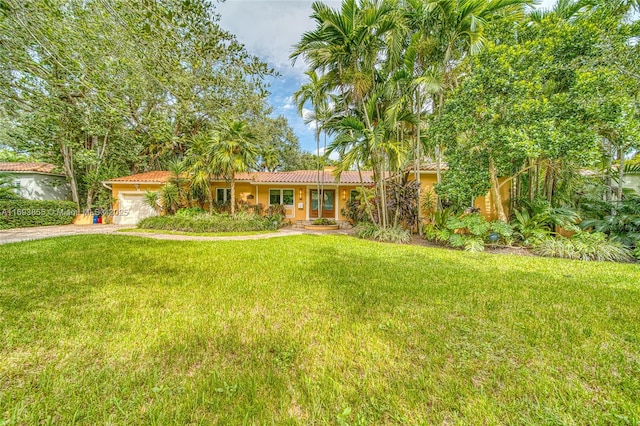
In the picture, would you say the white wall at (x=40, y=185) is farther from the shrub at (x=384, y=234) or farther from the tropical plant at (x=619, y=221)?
the tropical plant at (x=619, y=221)

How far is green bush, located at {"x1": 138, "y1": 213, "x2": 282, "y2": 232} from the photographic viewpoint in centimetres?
1106

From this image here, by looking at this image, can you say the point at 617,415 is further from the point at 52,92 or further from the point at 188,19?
the point at 52,92

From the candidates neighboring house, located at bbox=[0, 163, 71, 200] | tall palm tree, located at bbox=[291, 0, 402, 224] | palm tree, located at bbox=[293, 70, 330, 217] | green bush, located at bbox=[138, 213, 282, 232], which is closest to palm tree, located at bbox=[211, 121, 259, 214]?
green bush, located at bbox=[138, 213, 282, 232]

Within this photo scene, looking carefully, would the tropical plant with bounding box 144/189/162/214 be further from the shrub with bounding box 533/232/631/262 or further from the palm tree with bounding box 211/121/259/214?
the shrub with bounding box 533/232/631/262

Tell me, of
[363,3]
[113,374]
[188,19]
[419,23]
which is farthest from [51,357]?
[419,23]

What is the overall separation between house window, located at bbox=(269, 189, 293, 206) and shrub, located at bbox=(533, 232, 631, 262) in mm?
12155

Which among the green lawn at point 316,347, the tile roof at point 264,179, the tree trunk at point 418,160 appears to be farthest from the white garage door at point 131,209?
the tree trunk at point 418,160

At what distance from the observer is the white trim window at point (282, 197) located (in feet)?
51.2

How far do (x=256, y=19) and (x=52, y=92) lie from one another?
14.8 feet

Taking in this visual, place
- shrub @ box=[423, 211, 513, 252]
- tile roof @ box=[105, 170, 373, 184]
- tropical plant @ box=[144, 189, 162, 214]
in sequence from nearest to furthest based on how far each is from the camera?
1. shrub @ box=[423, 211, 513, 252]
2. tropical plant @ box=[144, 189, 162, 214]
3. tile roof @ box=[105, 170, 373, 184]

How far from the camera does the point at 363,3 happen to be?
7590mm

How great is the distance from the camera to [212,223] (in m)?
11.1

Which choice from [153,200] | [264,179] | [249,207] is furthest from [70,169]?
[264,179]

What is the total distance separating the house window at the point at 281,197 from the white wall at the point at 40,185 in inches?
534
